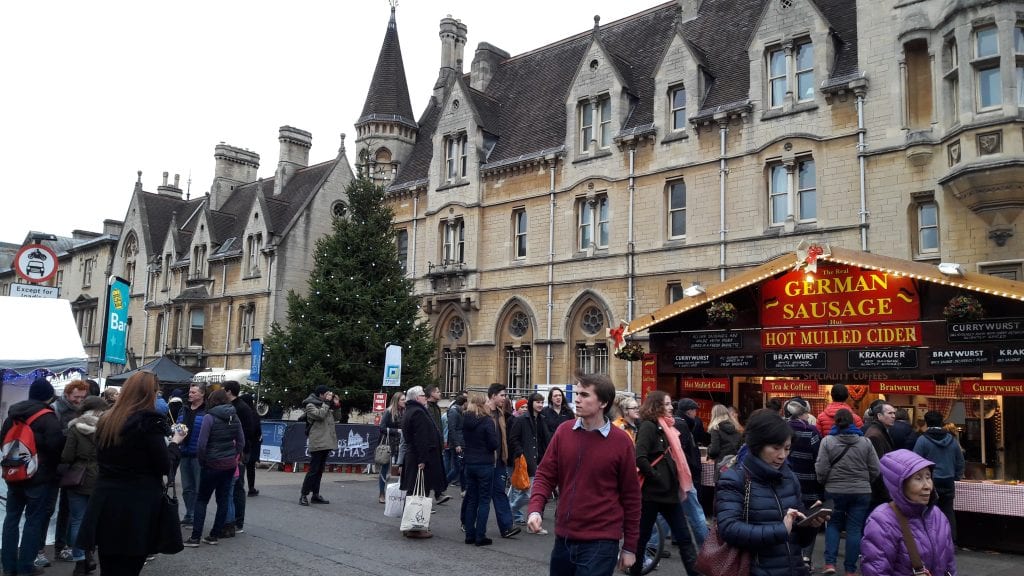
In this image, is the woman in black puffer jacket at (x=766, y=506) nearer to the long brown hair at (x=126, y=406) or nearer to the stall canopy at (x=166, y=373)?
the long brown hair at (x=126, y=406)

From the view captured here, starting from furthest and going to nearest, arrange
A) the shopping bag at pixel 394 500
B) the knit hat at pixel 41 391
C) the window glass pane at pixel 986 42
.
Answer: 1. the window glass pane at pixel 986 42
2. the shopping bag at pixel 394 500
3. the knit hat at pixel 41 391

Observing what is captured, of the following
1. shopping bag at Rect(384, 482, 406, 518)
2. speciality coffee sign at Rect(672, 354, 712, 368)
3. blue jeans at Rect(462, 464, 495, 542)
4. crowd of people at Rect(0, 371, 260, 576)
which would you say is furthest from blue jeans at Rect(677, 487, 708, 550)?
speciality coffee sign at Rect(672, 354, 712, 368)

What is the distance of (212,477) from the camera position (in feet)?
32.2

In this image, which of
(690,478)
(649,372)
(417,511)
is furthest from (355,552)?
(649,372)

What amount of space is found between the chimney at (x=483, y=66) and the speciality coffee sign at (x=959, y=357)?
24863 mm

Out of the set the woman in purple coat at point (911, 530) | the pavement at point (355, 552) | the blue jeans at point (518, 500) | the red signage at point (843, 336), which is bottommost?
the pavement at point (355, 552)

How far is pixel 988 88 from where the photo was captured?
18594 mm

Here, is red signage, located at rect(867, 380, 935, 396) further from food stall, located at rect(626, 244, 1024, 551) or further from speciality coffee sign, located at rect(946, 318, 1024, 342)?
speciality coffee sign, located at rect(946, 318, 1024, 342)

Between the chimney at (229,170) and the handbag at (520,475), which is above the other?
the chimney at (229,170)

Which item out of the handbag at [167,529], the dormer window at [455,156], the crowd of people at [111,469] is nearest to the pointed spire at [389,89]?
the dormer window at [455,156]

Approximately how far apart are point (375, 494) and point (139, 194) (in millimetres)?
42180

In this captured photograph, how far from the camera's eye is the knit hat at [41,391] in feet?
26.9

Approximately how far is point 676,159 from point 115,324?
55.0ft

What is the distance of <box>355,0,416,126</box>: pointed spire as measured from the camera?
116 ft
